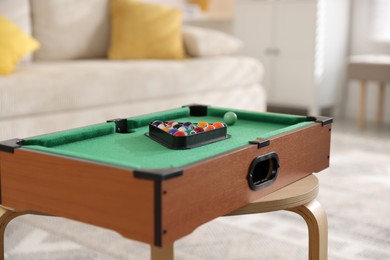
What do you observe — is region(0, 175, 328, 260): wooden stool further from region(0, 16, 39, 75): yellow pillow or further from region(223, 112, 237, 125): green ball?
region(0, 16, 39, 75): yellow pillow

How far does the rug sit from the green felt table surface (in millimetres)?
436

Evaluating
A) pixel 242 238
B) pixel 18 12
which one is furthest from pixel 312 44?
pixel 242 238

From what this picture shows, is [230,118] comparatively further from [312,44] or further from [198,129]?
[312,44]

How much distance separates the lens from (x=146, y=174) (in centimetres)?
108

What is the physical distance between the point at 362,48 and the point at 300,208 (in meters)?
3.22

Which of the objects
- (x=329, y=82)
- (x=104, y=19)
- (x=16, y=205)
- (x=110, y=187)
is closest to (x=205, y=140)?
(x=110, y=187)

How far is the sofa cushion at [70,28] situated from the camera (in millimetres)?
3209

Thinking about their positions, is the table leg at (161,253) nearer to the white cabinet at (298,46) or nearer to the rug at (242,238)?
the rug at (242,238)

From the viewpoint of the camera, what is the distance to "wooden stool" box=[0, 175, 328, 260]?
4.39ft

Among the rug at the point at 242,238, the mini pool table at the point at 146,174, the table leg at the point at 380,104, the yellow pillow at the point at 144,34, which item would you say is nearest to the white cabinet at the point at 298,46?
the table leg at the point at 380,104

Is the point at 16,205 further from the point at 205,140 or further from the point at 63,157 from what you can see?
the point at 205,140

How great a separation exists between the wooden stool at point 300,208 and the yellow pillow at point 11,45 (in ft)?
3.88

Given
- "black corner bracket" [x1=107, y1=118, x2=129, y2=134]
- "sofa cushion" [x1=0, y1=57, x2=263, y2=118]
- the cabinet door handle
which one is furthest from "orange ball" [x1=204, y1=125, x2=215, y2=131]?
the cabinet door handle

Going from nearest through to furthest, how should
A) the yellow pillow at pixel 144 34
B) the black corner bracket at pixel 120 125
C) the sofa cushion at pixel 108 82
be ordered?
1. the black corner bracket at pixel 120 125
2. the sofa cushion at pixel 108 82
3. the yellow pillow at pixel 144 34
